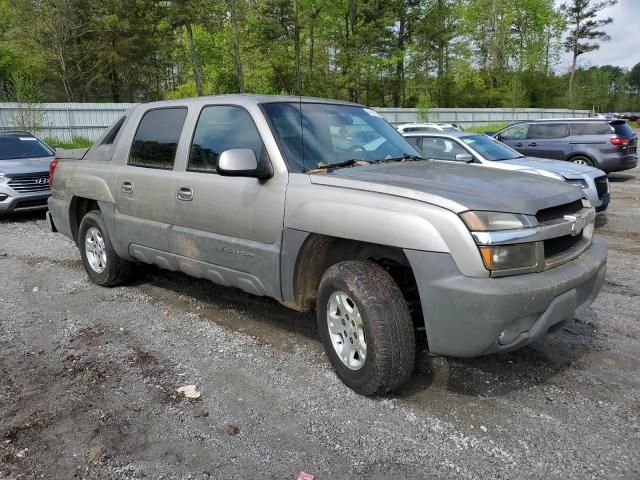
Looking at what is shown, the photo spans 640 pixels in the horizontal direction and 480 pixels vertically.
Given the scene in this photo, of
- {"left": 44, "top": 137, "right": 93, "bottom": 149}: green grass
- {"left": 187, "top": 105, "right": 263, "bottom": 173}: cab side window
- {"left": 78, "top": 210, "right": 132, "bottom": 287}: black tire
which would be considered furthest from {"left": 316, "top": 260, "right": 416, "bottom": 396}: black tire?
{"left": 44, "top": 137, "right": 93, "bottom": 149}: green grass

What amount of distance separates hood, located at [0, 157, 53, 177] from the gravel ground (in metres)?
5.93

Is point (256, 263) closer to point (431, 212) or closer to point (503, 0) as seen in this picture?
point (431, 212)

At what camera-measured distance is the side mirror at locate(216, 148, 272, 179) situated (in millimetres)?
3543

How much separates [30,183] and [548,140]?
40.9 ft

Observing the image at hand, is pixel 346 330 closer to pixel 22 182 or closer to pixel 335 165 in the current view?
pixel 335 165

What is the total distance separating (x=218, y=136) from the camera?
4.23m

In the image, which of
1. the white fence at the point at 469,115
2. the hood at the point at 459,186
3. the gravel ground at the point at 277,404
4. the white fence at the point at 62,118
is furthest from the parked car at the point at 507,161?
the white fence at the point at 469,115

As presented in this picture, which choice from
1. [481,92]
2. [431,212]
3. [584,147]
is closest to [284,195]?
[431,212]

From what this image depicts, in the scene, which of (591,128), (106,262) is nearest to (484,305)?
(106,262)

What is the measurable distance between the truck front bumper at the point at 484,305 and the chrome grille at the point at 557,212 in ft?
1.00

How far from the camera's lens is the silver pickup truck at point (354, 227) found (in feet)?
9.33

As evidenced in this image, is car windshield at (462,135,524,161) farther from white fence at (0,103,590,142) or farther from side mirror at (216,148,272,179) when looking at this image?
white fence at (0,103,590,142)

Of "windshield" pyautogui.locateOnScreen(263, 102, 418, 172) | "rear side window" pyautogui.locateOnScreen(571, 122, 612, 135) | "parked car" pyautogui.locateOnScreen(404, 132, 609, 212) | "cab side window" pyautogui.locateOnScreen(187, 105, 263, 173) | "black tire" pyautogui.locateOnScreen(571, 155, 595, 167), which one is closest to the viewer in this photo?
"windshield" pyautogui.locateOnScreen(263, 102, 418, 172)

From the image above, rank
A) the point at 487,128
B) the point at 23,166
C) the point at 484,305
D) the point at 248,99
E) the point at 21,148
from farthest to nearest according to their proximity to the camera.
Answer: the point at 487,128
the point at 21,148
the point at 23,166
the point at 248,99
the point at 484,305
